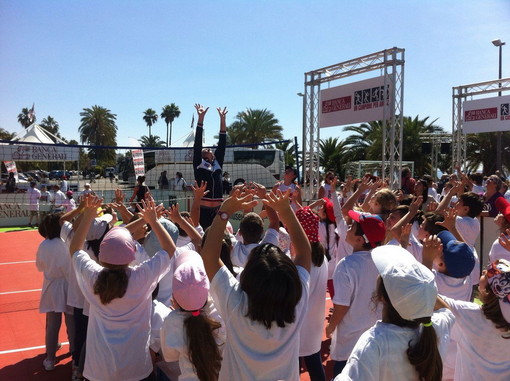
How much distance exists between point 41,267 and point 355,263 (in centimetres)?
346

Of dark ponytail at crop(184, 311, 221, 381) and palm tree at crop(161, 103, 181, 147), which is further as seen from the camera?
palm tree at crop(161, 103, 181, 147)

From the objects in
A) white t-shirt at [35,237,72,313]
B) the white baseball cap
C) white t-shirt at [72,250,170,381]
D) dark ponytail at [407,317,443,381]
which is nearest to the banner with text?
white t-shirt at [35,237,72,313]

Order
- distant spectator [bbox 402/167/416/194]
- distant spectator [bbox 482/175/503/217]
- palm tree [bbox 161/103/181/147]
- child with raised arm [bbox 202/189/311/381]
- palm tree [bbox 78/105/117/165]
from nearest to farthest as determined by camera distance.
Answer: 1. child with raised arm [bbox 202/189/311/381]
2. distant spectator [bbox 482/175/503/217]
3. distant spectator [bbox 402/167/416/194]
4. palm tree [bbox 78/105/117/165]
5. palm tree [bbox 161/103/181/147]

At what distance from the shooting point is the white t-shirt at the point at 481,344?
266 centimetres

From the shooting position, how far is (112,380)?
3.14 metres

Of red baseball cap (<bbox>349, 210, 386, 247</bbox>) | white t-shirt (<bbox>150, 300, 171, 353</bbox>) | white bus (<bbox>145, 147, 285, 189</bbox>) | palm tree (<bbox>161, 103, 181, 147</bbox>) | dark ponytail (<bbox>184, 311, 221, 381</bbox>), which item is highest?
palm tree (<bbox>161, 103, 181, 147</bbox>)

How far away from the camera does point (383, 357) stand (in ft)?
6.60

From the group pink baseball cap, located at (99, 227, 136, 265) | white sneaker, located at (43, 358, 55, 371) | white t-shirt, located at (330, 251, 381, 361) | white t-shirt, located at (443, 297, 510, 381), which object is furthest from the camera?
white sneaker, located at (43, 358, 55, 371)

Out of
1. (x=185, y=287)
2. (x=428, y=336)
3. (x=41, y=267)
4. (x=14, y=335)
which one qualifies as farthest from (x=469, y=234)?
(x=14, y=335)

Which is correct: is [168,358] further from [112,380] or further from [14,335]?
[14,335]

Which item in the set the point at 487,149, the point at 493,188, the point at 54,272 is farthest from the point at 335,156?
the point at 54,272

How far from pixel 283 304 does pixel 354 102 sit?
39.7ft

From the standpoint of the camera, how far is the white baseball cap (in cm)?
202

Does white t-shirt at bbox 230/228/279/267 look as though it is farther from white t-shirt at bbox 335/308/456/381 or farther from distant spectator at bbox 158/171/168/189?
distant spectator at bbox 158/171/168/189
